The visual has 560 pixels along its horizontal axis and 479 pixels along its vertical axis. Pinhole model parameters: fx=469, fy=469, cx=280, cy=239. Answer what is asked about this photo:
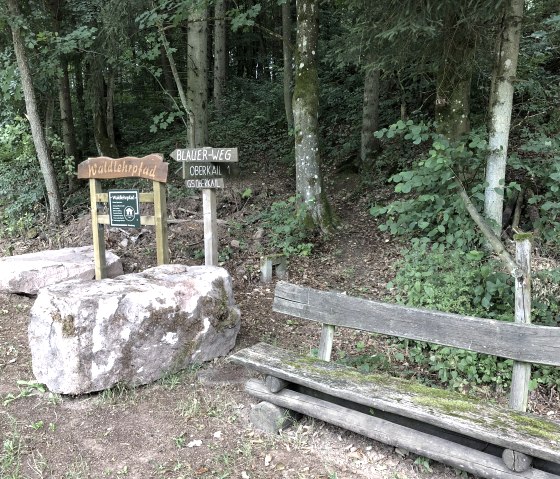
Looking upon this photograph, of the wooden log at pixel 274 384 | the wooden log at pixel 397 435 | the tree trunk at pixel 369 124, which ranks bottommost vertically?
the wooden log at pixel 397 435

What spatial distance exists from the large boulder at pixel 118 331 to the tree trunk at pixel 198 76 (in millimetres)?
6309

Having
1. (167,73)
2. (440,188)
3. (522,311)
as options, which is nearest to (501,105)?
Answer: (440,188)

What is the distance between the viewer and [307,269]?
7.39m

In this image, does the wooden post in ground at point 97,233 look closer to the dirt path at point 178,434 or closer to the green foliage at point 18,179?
the dirt path at point 178,434

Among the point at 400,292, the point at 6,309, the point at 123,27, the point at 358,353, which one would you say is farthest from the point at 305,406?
the point at 123,27

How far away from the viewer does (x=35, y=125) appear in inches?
384

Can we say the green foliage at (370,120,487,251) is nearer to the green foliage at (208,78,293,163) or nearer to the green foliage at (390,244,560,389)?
the green foliage at (390,244,560,389)

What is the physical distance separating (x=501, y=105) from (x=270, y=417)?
15.7ft

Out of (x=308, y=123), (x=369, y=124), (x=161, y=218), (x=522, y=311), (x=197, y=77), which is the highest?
(x=197, y=77)

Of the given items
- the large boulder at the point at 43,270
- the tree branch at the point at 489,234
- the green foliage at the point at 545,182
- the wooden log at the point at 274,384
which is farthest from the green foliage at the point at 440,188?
the large boulder at the point at 43,270

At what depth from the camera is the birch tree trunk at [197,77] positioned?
10.2m

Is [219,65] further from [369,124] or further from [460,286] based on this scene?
[460,286]

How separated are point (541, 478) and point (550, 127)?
705cm

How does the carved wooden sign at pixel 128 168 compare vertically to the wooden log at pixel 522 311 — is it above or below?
above
